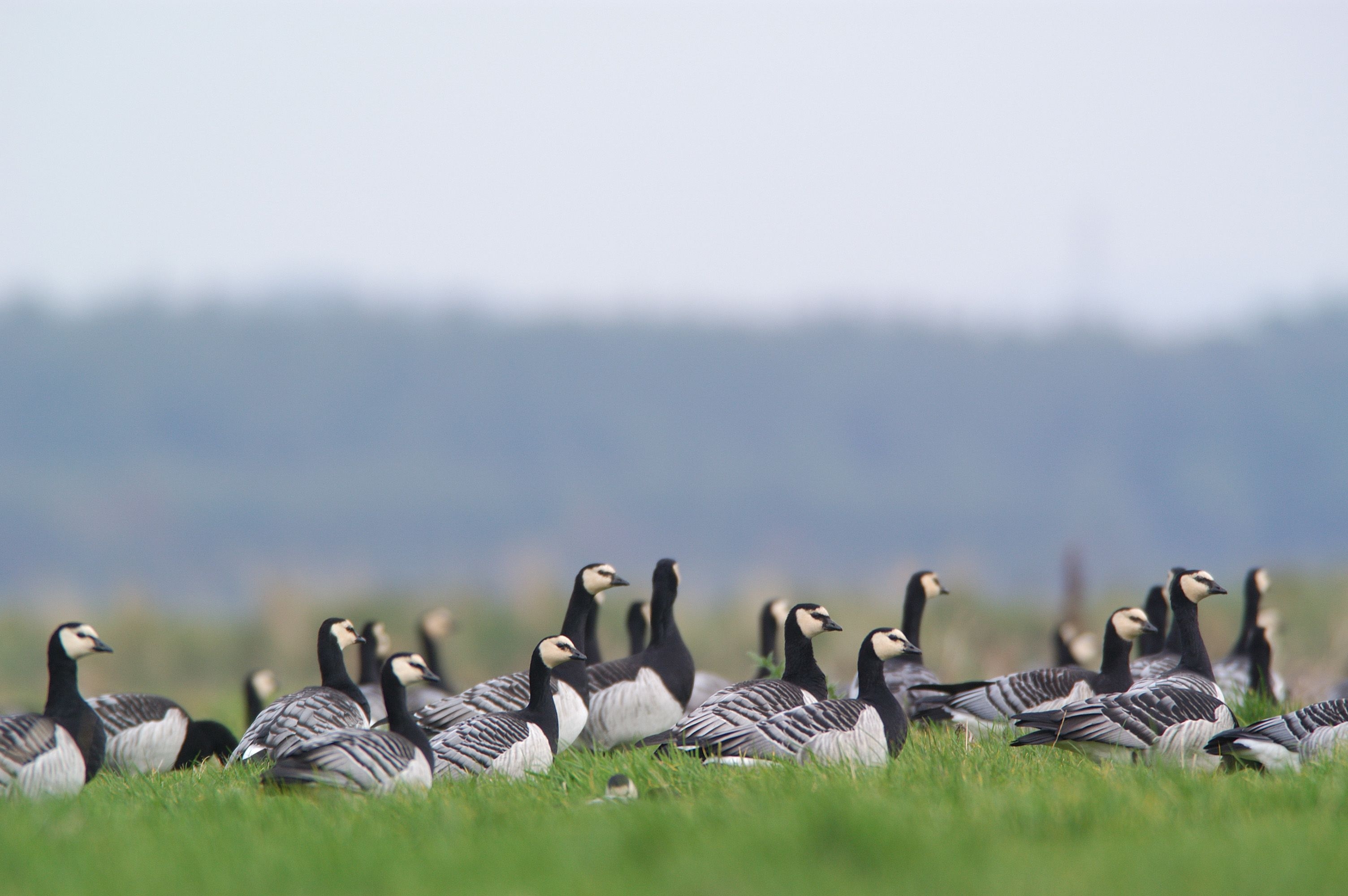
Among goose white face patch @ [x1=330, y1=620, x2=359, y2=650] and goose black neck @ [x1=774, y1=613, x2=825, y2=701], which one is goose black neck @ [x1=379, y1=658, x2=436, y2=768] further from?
goose black neck @ [x1=774, y1=613, x2=825, y2=701]

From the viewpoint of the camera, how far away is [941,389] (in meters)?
123

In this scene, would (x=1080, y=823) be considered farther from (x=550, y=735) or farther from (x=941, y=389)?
(x=941, y=389)

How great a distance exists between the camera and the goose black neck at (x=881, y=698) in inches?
316

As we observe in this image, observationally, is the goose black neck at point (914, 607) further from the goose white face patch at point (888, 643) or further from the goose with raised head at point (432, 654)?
the goose with raised head at point (432, 654)

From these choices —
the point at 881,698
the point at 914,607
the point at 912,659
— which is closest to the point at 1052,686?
the point at 881,698

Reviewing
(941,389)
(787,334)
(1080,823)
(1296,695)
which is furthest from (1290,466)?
(1080,823)

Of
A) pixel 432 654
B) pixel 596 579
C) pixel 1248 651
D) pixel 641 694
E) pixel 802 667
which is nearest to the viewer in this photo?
pixel 802 667

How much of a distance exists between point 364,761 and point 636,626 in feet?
22.9

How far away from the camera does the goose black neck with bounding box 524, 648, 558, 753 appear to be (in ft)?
27.1

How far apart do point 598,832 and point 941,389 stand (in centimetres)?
12062

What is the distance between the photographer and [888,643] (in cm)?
882

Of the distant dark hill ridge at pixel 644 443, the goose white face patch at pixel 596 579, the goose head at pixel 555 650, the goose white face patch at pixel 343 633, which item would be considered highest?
the goose white face patch at pixel 596 579

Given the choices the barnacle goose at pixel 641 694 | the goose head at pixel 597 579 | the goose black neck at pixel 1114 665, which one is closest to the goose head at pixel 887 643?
the goose black neck at pixel 1114 665

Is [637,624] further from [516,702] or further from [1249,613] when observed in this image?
[1249,613]
